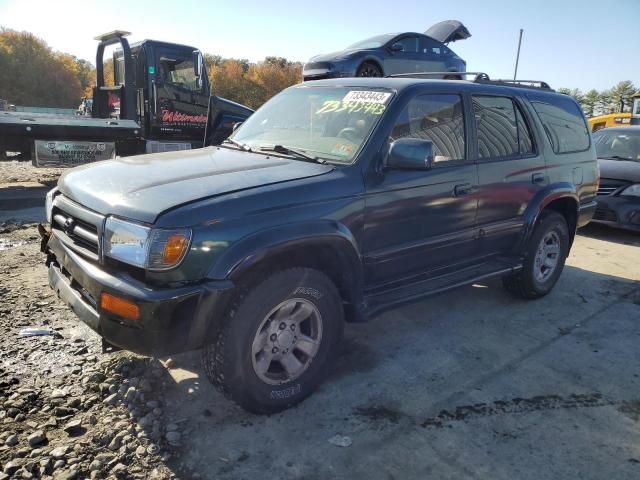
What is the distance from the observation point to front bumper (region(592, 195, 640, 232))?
7036 millimetres

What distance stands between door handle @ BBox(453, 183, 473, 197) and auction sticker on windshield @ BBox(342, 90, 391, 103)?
0.82m

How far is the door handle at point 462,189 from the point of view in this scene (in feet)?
11.6

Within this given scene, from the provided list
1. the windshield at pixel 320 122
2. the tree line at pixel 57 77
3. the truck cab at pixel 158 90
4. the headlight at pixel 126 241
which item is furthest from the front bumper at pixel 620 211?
the tree line at pixel 57 77

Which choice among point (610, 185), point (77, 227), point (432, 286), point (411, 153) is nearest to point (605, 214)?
point (610, 185)

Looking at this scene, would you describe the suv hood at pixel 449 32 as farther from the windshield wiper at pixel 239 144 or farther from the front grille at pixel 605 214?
the windshield wiper at pixel 239 144

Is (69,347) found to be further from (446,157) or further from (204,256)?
(446,157)

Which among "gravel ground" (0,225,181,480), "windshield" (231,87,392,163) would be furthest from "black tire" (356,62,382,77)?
"gravel ground" (0,225,181,480)

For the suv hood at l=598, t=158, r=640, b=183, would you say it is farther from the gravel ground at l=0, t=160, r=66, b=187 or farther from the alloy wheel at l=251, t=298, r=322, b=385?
the gravel ground at l=0, t=160, r=66, b=187

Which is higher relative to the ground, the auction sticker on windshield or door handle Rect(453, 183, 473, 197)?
the auction sticker on windshield

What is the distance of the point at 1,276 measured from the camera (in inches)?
180

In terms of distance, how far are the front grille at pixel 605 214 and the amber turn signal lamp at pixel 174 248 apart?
6.92 m

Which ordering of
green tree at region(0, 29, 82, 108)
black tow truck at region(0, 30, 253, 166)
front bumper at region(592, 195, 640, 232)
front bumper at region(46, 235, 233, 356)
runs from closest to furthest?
1. front bumper at region(46, 235, 233, 356)
2. front bumper at region(592, 195, 640, 232)
3. black tow truck at region(0, 30, 253, 166)
4. green tree at region(0, 29, 82, 108)

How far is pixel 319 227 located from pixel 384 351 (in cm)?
136

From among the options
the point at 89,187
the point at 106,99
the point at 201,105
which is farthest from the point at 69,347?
the point at 106,99
